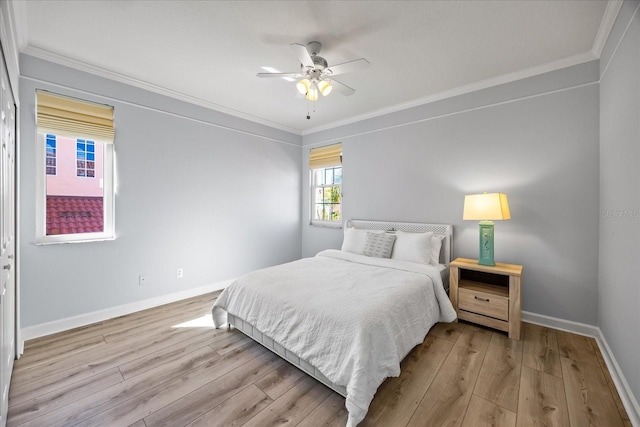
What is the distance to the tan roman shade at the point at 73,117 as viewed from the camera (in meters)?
2.42

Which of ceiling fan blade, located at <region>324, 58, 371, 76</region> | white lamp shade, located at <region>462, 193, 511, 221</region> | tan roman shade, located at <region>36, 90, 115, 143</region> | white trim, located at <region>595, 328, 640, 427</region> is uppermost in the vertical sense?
ceiling fan blade, located at <region>324, 58, 371, 76</region>

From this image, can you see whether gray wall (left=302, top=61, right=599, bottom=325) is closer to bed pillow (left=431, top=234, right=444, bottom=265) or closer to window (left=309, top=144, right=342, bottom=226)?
bed pillow (left=431, top=234, right=444, bottom=265)

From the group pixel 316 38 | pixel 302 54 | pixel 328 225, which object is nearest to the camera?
pixel 302 54

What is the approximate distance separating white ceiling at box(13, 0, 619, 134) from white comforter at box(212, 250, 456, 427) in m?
2.07

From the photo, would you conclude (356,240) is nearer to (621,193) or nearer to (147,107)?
(621,193)

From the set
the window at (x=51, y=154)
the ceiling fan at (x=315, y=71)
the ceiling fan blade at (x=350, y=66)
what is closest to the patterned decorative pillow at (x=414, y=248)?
the ceiling fan at (x=315, y=71)

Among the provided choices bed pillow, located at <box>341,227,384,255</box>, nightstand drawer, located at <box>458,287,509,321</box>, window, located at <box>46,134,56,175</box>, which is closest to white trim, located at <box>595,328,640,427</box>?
nightstand drawer, located at <box>458,287,509,321</box>

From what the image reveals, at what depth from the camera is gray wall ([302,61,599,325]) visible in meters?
2.44

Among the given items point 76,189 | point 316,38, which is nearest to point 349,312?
point 316,38

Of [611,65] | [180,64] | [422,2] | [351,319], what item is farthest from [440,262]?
[180,64]

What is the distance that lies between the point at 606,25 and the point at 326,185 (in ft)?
11.6

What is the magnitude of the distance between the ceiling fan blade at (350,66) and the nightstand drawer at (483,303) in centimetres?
233

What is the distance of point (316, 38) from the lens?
84.9 inches

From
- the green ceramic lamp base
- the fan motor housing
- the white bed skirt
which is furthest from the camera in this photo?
the green ceramic lamp base
